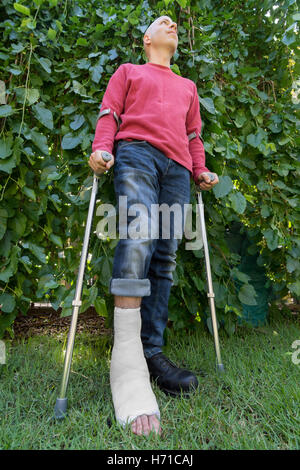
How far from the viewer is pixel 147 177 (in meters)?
1.10

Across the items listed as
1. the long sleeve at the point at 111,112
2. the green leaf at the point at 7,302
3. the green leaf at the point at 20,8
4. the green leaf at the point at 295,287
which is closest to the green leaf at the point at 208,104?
the long sleeve at the point at 111,112

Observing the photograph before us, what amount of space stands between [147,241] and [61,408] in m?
0.53

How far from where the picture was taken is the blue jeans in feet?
3.31

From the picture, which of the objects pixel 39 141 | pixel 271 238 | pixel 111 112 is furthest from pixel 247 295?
pixel 39 141

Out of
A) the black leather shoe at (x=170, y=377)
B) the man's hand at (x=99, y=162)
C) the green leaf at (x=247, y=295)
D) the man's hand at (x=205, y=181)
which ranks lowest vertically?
the black leather shoe at (x=170, y=377)

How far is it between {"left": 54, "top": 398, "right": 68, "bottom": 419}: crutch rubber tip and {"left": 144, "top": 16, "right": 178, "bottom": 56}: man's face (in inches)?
48.6

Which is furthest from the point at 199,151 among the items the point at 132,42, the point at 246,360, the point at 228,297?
the point at 246,360

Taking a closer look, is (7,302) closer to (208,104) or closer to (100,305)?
(100,305)

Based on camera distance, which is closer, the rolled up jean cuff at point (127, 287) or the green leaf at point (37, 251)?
the rolled up jean cuff at point (127, 287)

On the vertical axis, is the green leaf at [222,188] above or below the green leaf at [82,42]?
below

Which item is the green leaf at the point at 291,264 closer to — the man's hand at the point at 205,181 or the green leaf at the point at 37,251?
the man's hand at the point at 205,181

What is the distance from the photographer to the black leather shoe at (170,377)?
1083 mm

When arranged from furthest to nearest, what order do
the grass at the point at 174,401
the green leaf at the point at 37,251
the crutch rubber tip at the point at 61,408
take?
the green leaf at the point at 37,251 < the crutch rubber tip at the point at 61,408 < the grass at the point at 174,401

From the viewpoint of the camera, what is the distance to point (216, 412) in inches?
37.0
